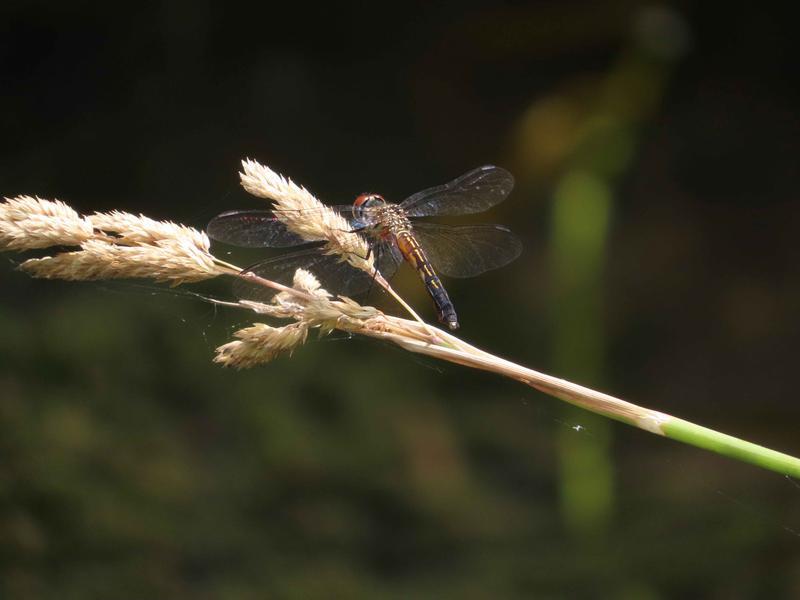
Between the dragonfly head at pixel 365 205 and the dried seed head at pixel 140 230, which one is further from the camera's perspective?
the dragonfly head at pixel 365 205

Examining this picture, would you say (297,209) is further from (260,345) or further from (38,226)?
(38,226)

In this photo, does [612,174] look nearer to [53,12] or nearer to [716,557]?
[716,557]

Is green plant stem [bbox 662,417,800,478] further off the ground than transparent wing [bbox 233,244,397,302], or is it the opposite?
transparent wing [bbox 233,244,397,302]

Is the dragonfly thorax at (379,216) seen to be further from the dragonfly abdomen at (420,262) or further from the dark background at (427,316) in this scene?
the dark background at (427,316)

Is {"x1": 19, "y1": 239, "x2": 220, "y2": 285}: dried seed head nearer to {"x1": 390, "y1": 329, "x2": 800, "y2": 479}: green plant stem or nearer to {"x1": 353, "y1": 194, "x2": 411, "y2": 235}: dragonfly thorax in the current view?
{"x1": 390, "y1": 329, "x2": 800, "y2": 479}: green plant stem

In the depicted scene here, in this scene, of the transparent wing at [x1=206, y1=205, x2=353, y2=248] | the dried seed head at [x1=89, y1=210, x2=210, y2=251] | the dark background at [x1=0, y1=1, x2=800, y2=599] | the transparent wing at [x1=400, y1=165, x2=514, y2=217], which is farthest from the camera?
the dark background at [x1=0, y1=1, x2=800, y2=599]

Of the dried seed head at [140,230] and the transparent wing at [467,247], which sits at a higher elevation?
the dried seed head at [140,230]

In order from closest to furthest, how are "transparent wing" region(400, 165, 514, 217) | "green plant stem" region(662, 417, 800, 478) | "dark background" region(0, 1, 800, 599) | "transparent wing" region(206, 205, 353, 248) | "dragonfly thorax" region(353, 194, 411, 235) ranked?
"green plant stem" region(662, 417, 800, 478) < "transparent wing" region(206, 205, 353, 248) < "dragonfly thorax" region(353, 194, 411, 235) < "transparent wing" region(400, 165, 514, 217) < "dark background" region(0, 1, 800, 599)

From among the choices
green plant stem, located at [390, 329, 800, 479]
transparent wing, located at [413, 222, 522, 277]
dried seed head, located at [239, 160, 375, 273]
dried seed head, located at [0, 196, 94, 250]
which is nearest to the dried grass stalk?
dried seed head, located at [0, 196, 94, 250]

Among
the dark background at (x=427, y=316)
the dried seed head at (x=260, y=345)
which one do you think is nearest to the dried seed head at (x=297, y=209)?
the dried seed head at (x=260, y=345)
